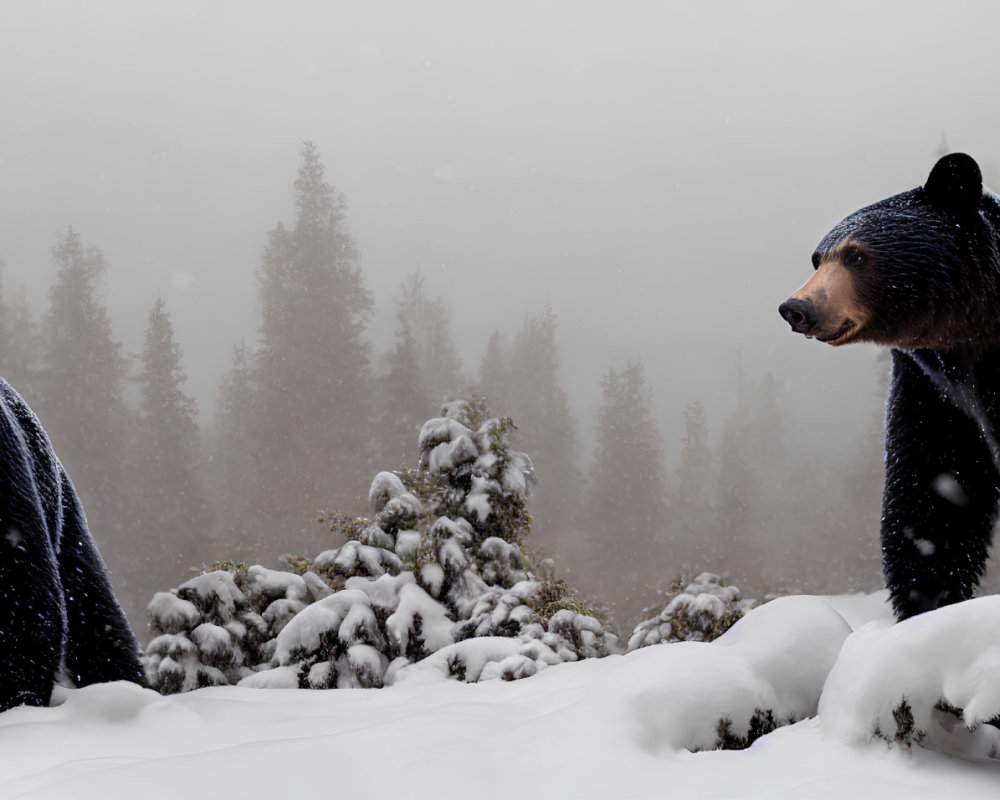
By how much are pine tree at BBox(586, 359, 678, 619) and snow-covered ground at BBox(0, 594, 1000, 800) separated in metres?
21.0

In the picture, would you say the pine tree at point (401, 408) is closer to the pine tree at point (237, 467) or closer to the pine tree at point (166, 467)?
Answer: the pine tree at point (237, 467)

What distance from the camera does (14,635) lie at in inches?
76.2

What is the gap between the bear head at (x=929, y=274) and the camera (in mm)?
2352

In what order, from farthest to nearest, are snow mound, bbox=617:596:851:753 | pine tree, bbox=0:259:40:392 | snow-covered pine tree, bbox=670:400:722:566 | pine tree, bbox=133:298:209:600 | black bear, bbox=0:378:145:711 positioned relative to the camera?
snow-covered pine tree, bbox=670:400:722:566
pine tree, bbox=0:259:40:392
pine tree, bbox=133:298:209:600
black bear, bbox=0:378:145:711
snow mound, bbox=617:596:851:753

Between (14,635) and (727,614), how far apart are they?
390 cm

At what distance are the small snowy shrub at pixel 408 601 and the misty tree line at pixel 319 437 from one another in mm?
10215

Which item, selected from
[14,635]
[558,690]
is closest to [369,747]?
[558,690]

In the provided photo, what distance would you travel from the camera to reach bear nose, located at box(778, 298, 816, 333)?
2.22 m

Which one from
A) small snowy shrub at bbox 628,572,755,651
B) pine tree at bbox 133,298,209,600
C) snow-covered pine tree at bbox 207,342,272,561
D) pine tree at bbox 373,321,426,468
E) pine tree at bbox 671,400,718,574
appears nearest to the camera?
small snowy shrub at bbox 628,572,755,651

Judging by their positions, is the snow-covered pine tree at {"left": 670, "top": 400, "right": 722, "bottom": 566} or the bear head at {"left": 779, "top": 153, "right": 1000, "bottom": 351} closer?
the bear head at {"left": 779, "top": 153, "right": 1000, "bottom": 351}

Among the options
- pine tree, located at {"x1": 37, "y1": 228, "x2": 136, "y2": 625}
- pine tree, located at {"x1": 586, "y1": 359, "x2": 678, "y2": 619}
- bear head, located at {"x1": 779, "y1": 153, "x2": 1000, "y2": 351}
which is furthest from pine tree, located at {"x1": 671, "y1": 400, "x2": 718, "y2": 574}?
bear head, located at {"x1": 779, "y1": 153, "x2": 1000, "y2": 351}

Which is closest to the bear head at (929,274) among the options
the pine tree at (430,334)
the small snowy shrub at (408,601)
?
the small snowy shrub at (408,601)

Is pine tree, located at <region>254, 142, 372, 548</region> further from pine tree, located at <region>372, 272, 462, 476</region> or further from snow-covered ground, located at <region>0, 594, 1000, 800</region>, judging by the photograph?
snow-covered ground, located at <region>0, 594, 1000, 800</region>

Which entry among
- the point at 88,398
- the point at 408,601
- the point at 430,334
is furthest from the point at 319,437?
the point at 408,601
